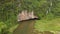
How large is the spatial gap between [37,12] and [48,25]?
10.5ft

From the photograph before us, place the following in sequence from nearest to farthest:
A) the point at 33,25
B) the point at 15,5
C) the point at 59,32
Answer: the point at 59,32 < the point at 33,25 < the point at 15,5

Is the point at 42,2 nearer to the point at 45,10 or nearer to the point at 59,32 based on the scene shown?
the point at 45,10

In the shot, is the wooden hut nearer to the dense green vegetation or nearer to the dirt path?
the dirt path

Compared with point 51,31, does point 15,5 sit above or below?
above

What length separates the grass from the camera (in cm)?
1739

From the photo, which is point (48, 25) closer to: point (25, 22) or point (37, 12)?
point (25, 22)

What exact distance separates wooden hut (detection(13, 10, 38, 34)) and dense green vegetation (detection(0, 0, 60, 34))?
0.45 metres

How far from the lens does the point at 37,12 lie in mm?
21000

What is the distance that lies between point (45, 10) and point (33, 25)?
355cm

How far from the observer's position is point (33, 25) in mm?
18312

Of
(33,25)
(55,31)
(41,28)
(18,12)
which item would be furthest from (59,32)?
(18,12)

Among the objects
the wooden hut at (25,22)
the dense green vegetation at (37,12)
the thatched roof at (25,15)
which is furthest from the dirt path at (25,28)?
the thatched roof at (25,15)

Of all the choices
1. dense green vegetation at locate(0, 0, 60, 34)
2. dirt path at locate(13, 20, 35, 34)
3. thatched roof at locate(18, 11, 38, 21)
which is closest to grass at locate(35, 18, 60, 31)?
dense green vegetation at locate(0, 0, 60, 34)

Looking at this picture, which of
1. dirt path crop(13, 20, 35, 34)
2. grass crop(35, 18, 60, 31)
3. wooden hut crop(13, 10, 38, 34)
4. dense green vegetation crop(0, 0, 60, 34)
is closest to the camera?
dirt path crop(13, 20, 35, 34)
